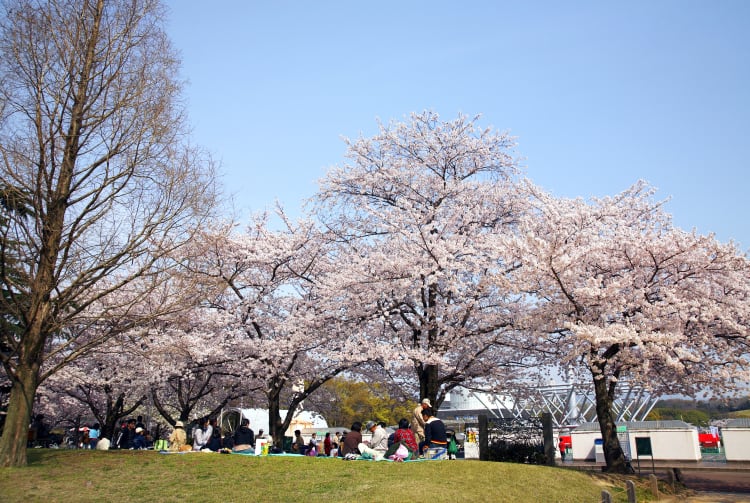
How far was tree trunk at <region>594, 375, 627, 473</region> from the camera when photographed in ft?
55.3

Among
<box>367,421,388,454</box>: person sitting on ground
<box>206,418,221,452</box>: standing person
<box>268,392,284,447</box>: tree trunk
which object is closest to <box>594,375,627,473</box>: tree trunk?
<box>367,421,388,454</box>: person sitting on ground

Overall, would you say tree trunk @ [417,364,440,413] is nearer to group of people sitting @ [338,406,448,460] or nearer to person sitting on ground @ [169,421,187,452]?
group of people sitting @ [338,406,448,460]

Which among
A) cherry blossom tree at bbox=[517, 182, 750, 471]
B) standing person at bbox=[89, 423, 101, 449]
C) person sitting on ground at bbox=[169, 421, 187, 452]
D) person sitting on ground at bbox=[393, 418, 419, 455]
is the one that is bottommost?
standing person at bbox=[89, 423, 101, 449]

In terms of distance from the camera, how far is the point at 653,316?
15.5m

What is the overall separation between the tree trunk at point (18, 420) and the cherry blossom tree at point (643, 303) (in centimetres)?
1300

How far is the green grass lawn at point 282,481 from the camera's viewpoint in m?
10.4

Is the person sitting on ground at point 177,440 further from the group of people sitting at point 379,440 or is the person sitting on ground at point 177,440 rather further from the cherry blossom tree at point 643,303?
the cherry blossom tree at point 643,303

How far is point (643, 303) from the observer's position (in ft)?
51.4

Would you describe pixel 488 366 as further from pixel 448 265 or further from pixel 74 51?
pixel 74 51

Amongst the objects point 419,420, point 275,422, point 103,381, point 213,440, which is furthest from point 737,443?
point 103,381

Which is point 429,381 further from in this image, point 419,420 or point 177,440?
point 177,440

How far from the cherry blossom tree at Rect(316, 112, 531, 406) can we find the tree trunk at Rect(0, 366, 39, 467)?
1000 centimetres

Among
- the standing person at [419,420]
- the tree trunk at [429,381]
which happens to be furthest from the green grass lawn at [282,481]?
the tree trunk at [429,381]

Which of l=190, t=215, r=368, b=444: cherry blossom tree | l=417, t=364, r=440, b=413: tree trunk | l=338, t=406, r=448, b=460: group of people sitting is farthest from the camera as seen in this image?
l=190, t=215, r=368, b=444: cherry blossom tree
